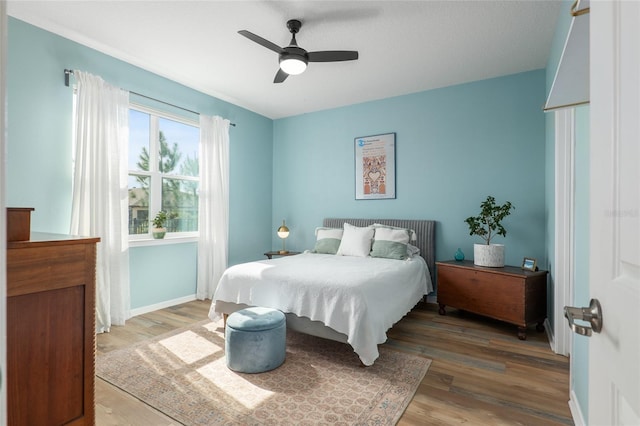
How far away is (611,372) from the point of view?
58cm

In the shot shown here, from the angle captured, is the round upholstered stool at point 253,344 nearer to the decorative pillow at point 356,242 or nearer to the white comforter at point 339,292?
the white comforter at point 339,292

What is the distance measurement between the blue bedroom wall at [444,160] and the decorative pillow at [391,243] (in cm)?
53

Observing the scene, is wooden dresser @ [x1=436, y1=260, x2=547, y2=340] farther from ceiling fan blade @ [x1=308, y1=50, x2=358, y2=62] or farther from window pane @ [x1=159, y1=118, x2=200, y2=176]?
window pane @ [x1=159, y1=118, x2=200, y2=176]

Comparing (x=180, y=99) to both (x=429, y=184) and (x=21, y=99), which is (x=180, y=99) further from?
(x=429, y=184)

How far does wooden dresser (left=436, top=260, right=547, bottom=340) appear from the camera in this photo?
2.92 meters

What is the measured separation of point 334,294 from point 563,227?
1.86 metres

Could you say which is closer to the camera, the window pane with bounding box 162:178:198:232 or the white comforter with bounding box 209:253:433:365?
the white comforter with bounding box 209:253:433:365

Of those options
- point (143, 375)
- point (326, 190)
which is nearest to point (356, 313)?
point (143, 375)

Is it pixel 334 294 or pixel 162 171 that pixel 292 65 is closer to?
pixel 334 294

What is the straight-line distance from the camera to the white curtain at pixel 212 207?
417 cm

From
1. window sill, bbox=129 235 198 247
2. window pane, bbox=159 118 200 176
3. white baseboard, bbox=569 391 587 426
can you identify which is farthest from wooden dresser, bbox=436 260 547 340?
window pane, bbox=159 118 200 176

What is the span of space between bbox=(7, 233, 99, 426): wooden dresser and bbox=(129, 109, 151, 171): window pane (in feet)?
8.18

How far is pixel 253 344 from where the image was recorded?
227 centimetres

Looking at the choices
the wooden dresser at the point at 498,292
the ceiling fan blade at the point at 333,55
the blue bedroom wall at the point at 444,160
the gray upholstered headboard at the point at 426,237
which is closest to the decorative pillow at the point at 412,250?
the gray upholstered headboard at the point at 426,237
